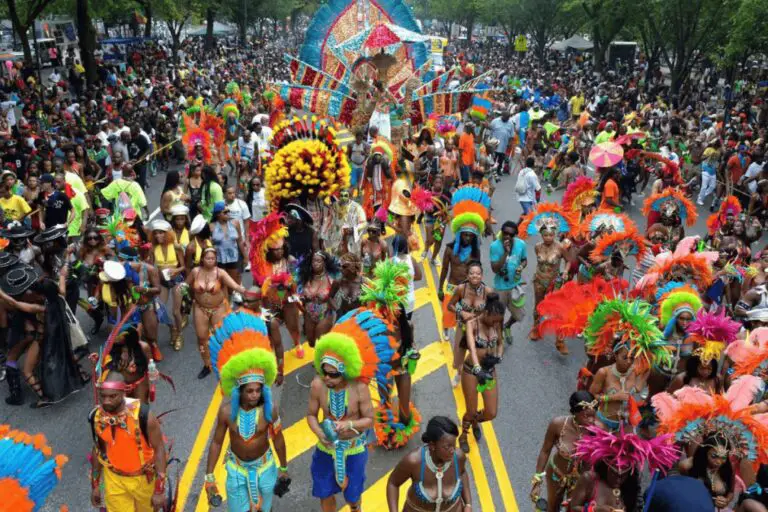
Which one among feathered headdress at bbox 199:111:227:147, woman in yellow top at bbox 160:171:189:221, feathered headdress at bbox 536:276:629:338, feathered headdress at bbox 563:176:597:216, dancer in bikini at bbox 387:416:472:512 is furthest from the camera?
feathered headdress at bbox 199:111:227:147

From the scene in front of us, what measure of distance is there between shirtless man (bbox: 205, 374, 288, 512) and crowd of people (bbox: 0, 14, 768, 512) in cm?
2

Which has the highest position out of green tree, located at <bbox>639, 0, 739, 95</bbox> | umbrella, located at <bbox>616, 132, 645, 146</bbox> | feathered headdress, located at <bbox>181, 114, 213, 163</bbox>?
green tree, located at <bbox>639, 0, 739, 95</bbox>

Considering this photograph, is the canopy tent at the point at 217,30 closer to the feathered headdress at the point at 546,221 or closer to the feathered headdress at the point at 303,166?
the feathered headdress at the point at 303,166

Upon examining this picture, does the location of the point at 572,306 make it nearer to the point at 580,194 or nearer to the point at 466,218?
the point at 466,218

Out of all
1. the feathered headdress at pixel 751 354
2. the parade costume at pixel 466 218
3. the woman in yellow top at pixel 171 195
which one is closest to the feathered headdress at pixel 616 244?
the parade costume at pixel 466 218

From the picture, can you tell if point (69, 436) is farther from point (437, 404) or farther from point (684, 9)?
point (684, 9)

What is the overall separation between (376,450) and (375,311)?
4.66 ft

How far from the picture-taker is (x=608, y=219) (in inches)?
344

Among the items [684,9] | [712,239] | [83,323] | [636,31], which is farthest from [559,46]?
[83,323]

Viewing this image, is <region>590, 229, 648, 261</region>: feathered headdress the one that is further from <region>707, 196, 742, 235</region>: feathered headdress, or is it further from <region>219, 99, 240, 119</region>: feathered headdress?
<region>219, 99, 240, 119</region>: feathered headdress

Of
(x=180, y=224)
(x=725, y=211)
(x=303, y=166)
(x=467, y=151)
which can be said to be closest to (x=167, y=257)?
(x=180, y=224)

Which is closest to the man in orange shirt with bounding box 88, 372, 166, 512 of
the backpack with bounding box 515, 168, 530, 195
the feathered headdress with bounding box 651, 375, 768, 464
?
the feathered headdress with bounding box 651, 375, 768, 464

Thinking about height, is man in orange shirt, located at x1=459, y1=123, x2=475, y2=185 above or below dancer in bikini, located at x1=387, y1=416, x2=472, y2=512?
above

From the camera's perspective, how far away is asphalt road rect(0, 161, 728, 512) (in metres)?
6.11
